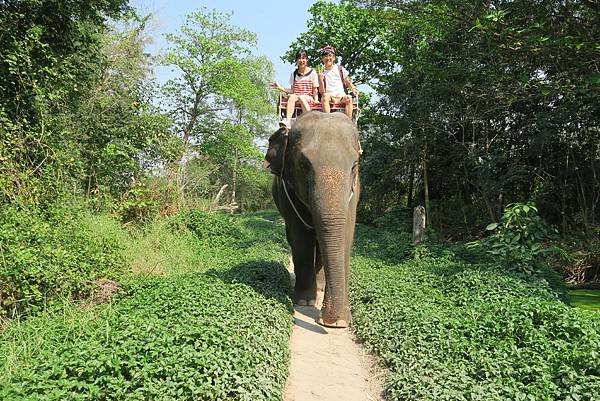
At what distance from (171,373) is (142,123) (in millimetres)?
9821

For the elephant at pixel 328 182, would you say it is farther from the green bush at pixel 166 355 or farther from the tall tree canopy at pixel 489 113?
the tall tree canopy at pixel 489 113

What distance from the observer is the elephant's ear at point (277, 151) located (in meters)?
6.66

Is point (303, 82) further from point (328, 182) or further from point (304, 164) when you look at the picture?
point (328, 182)

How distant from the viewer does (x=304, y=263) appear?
724cm

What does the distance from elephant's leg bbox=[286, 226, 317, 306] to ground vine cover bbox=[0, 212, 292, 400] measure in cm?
35

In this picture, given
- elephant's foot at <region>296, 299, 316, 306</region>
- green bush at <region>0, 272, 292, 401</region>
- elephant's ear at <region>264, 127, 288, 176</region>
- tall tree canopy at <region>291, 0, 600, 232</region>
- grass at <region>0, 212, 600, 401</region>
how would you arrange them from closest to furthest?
green bush at <region>0, 272, 292, 401</region>
grass at <region>0, 212, 600, 401</region>
elephant's ear at <region>264, 127, 288, 176</region>
elephant's foot at <region>296, 299, 316, 306</region>
tall tree canopy at <region>291, 0, 600, 232</region>

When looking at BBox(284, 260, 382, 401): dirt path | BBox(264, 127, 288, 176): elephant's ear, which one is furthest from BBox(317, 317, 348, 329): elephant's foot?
BBox(264, 127, 288, 176): elephant's ear

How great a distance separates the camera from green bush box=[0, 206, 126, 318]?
19.0ft

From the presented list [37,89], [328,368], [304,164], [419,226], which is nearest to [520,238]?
[419,226]

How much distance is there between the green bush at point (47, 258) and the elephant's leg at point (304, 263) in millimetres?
2680

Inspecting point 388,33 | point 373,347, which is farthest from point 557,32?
point 388,33

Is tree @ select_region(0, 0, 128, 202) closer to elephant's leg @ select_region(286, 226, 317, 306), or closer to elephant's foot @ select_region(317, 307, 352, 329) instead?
elephant's leg @ select_region(286, 226, 317, 306)

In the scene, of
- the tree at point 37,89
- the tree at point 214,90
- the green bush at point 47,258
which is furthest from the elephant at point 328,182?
the tree at point 214,90

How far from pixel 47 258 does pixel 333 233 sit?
359cm
